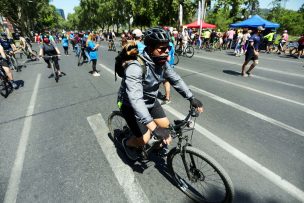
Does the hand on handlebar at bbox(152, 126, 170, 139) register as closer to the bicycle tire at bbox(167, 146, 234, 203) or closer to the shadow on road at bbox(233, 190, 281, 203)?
the bicycle tire at bbox(167, 146, 234, 203)

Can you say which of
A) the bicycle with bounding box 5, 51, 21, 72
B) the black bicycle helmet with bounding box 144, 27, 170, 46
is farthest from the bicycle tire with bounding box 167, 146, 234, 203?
the bicycle with bounding box 5, 51, 21, 72

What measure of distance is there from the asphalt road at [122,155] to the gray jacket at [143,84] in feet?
4.11

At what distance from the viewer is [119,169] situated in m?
3.10

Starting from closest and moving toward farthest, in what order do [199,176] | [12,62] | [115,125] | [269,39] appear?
[199,176] → [115,125] → [12,62] → [269,39]

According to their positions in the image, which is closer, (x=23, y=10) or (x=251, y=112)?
(x=251, y=112)

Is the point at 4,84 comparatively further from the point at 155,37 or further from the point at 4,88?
the point at 155,37

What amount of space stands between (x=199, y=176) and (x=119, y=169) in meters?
1.29

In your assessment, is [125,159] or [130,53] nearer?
[130,53]

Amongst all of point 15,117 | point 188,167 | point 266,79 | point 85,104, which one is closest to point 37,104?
point 15,117

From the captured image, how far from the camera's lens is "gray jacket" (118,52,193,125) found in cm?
205

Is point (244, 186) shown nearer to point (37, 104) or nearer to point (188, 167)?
point (188, 167)

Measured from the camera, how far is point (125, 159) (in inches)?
132

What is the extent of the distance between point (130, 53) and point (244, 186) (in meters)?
2.39

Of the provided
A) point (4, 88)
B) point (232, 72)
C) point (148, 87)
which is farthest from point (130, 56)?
point (232, 72)
